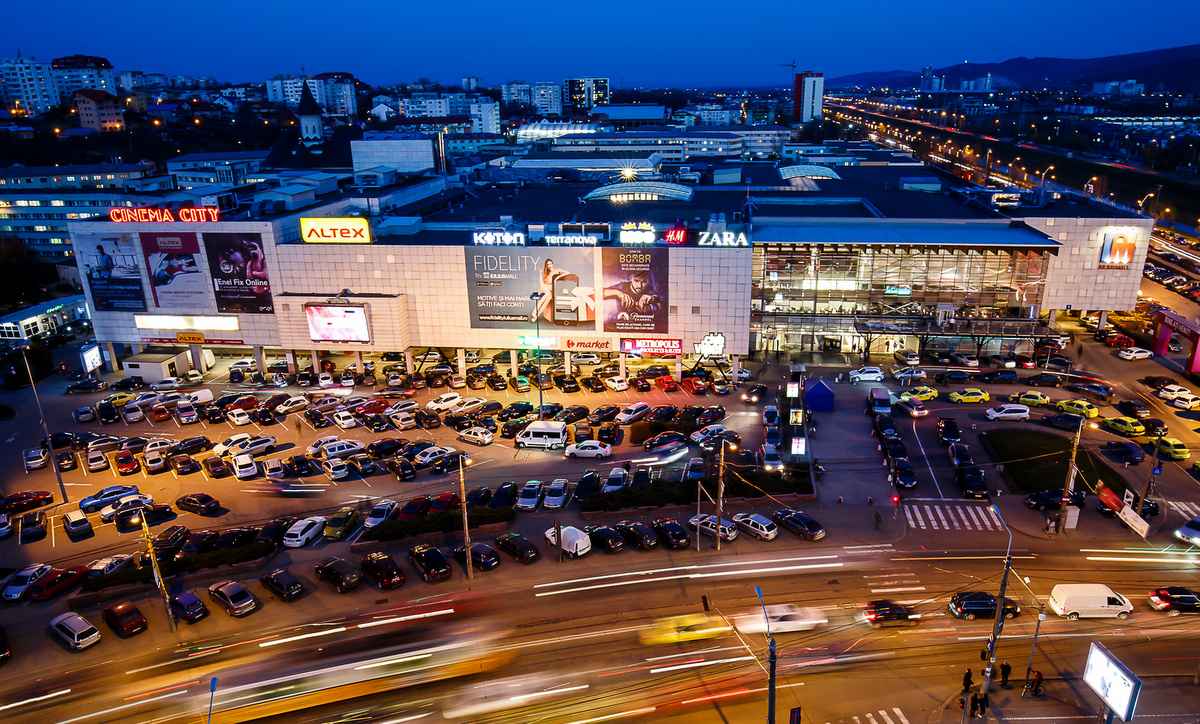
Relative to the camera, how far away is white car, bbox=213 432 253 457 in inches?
2074

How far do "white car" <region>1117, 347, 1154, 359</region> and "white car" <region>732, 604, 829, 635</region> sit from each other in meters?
51.8

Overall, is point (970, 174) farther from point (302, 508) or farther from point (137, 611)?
point (137, 611)

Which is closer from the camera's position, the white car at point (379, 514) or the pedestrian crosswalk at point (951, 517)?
the pedestrian crosswalk at point (951, 517)

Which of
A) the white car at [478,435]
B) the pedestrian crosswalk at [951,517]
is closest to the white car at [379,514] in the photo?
the white car at [478,435]

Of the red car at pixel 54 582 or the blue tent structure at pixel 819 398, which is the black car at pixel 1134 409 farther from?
the red car at pixel 54 582

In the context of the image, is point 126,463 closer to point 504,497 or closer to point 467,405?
point 467,405

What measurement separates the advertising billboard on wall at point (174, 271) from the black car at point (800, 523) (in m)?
56.8

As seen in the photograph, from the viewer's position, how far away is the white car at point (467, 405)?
58.9m

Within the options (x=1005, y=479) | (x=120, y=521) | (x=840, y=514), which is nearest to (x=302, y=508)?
(x=120, y=521)

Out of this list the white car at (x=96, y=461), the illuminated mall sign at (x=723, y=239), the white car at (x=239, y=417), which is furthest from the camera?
the illuminated mall sign at (x=723, y=239)

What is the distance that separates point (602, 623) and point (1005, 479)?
29.7 metres

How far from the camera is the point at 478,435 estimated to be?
2108 inches

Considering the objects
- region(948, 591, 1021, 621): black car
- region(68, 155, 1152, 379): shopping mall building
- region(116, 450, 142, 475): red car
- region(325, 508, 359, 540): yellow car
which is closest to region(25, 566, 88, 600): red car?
region(325, 508, 359, 540): yellow car

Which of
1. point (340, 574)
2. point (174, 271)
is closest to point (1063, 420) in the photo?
point (340, 574)
